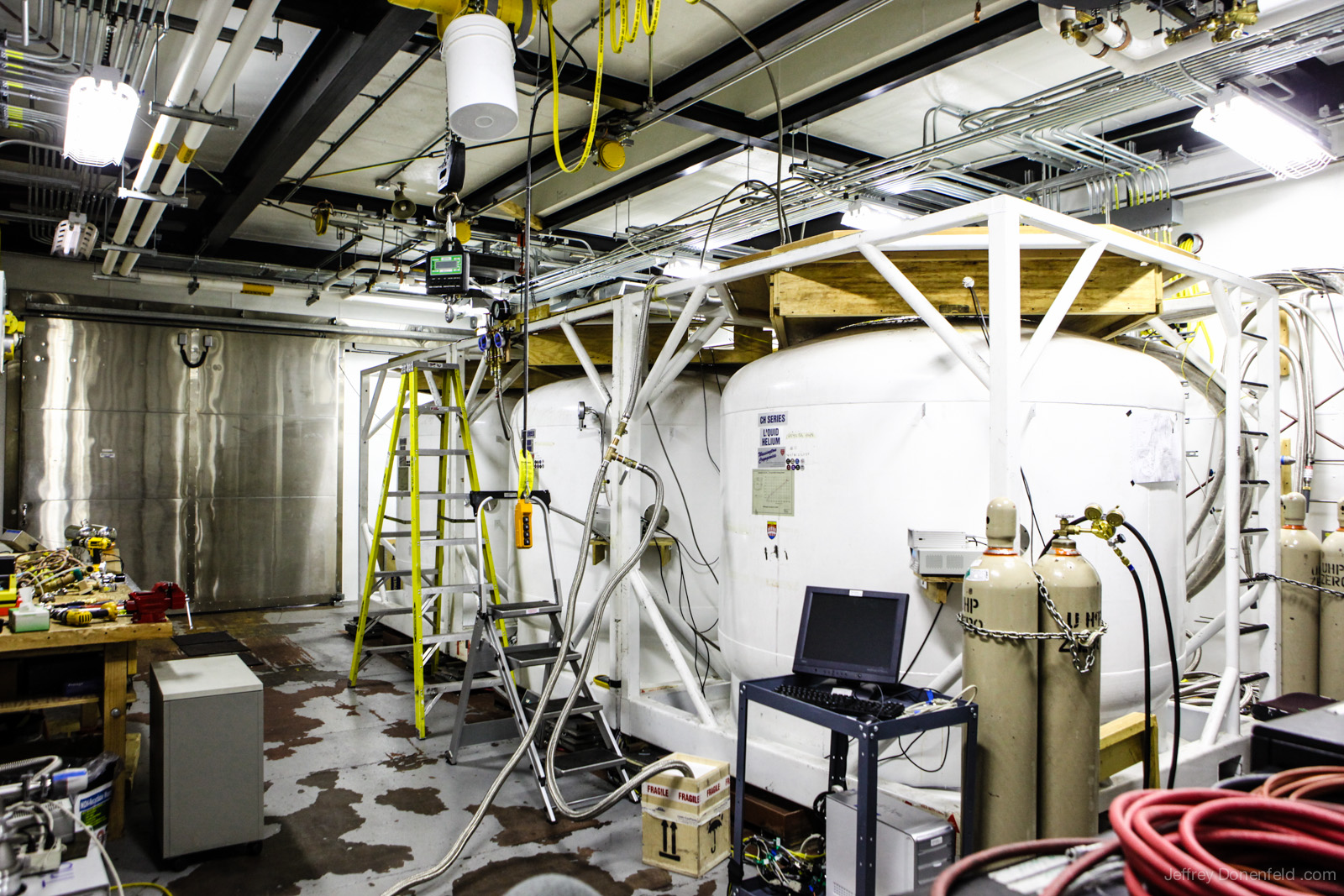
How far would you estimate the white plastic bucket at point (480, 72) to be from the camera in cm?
252

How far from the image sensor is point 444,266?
523cm

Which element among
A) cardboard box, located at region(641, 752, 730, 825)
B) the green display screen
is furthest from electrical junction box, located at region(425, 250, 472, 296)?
cardboard box, located at region(641, 752, 730, 825)

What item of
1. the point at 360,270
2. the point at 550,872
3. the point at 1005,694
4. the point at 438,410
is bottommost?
the point at 550,872

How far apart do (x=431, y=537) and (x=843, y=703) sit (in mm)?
3636

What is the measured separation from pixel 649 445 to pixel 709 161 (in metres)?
1.97

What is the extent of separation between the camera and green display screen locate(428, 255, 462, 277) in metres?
5.23

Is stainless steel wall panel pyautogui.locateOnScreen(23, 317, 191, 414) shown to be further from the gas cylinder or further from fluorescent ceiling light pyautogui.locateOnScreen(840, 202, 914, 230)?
the gas cylinder

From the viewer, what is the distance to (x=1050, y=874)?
1.14 m

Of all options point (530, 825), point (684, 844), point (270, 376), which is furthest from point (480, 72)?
point (270, 376)

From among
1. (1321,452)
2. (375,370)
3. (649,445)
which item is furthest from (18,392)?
(1321,452)

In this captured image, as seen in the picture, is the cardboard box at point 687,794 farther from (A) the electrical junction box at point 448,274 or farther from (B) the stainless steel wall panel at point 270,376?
(B) the stainless steel wall panel at point 270,376

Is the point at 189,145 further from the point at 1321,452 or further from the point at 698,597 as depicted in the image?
the point at 1321,452

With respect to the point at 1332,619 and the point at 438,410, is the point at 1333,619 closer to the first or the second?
the point at 1332,619

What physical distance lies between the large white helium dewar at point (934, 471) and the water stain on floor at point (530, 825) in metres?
1.07
